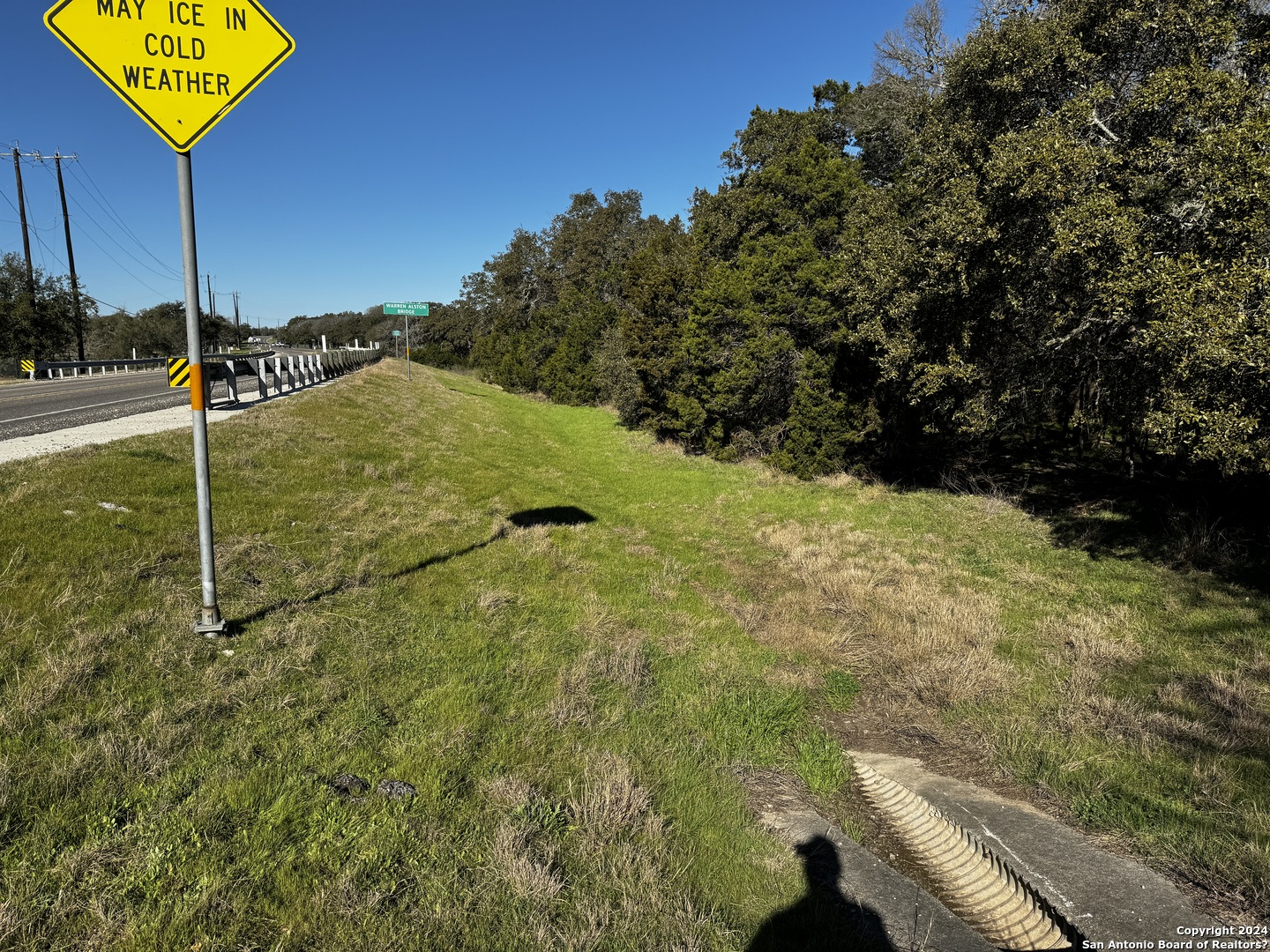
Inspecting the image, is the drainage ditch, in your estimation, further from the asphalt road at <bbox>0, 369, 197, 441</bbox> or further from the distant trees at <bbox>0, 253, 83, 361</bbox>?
the distant trees at <bbox>0, 253, 83, 361</bbox>

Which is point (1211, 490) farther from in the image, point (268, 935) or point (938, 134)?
point (268, 935)

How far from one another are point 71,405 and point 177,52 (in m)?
15.0

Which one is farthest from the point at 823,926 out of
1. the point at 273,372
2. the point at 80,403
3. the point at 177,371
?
the point at 273,372

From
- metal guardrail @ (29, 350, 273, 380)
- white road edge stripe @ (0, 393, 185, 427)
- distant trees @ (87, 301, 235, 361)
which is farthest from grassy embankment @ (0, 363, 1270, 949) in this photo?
distant trees @ (87, 301, 235, 361)

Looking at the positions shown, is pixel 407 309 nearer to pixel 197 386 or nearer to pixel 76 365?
pixel 76 365

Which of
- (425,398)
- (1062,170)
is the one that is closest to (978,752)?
(1062,170)

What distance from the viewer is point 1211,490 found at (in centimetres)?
1174

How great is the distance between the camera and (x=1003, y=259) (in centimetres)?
921

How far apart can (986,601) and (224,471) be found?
10.5 meters

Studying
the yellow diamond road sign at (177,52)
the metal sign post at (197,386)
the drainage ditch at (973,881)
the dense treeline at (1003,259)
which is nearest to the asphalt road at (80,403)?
the metal sign post at (197,386)

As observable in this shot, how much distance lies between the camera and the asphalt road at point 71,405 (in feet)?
37.1

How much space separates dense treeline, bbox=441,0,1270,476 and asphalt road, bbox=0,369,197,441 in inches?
575

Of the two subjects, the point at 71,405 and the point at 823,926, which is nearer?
the point at 823,926

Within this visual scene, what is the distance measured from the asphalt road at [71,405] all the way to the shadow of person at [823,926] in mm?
12884
